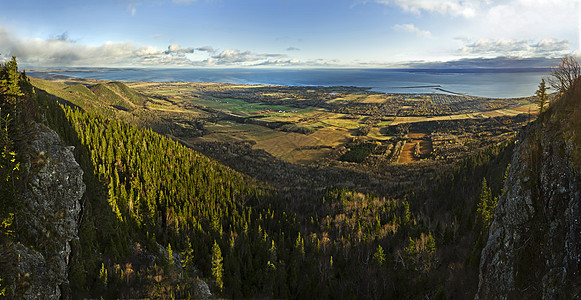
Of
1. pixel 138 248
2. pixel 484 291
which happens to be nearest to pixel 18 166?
pixel 138 248

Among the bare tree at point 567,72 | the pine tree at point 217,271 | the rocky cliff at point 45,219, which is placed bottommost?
the pine tree at point 217,271

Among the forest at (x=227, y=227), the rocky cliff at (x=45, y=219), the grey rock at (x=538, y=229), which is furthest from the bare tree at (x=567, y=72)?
the rocky cliff at (x=45, y=219)

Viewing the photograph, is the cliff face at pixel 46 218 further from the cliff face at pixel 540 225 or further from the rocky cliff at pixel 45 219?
the cliff face at pixel 540 225

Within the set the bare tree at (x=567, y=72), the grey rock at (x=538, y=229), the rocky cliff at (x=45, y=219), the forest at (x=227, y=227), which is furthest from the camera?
the forest at (x=227, y=227)

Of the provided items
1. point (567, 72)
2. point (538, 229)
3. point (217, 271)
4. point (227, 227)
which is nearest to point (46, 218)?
point (217, 271)

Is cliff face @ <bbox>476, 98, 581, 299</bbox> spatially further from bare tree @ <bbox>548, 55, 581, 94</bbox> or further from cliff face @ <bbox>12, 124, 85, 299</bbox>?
cliff face @ <bbox>12, 124, 85, 299</bbox>

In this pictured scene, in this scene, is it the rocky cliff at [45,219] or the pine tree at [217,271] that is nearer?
the rocky cliff at [45,219]

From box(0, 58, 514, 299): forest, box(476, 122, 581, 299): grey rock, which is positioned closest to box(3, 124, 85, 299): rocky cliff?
box(0, 58, 514, 299): forest
